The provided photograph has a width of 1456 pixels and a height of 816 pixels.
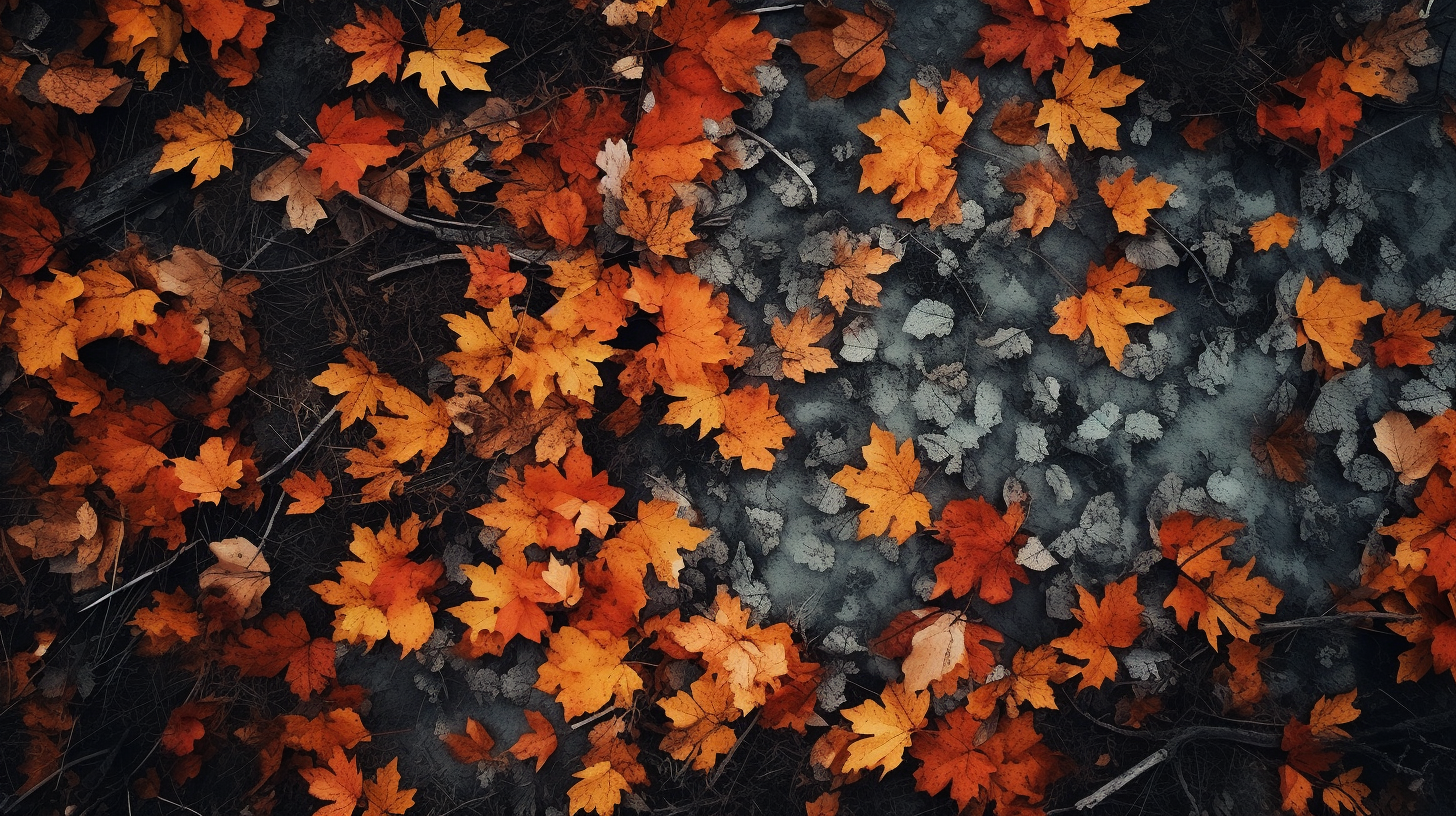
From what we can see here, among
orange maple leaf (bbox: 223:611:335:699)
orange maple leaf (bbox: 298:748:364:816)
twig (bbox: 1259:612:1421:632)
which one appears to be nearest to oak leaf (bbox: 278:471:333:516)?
orange maple leaf (bbox: 223:611:335:699)

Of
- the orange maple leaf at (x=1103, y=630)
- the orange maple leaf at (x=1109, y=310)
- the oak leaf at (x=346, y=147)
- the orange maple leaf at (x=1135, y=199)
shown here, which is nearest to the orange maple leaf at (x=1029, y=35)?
the orange maple leaf at (x=1135, y=199)

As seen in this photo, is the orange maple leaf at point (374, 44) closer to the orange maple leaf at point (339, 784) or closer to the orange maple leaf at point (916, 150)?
the orange maple leaf at point (916, 150)

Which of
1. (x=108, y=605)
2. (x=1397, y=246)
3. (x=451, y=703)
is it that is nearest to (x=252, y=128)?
(x=108, y=605)

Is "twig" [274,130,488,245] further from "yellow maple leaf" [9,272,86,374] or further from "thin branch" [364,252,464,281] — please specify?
"yellow maple leaf" [9,272,86,374]

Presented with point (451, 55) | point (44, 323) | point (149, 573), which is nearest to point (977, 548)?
point (451, 55)

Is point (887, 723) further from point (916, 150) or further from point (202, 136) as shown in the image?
point (202, 136)

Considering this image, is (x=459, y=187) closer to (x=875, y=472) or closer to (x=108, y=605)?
(x=875, y=472)
